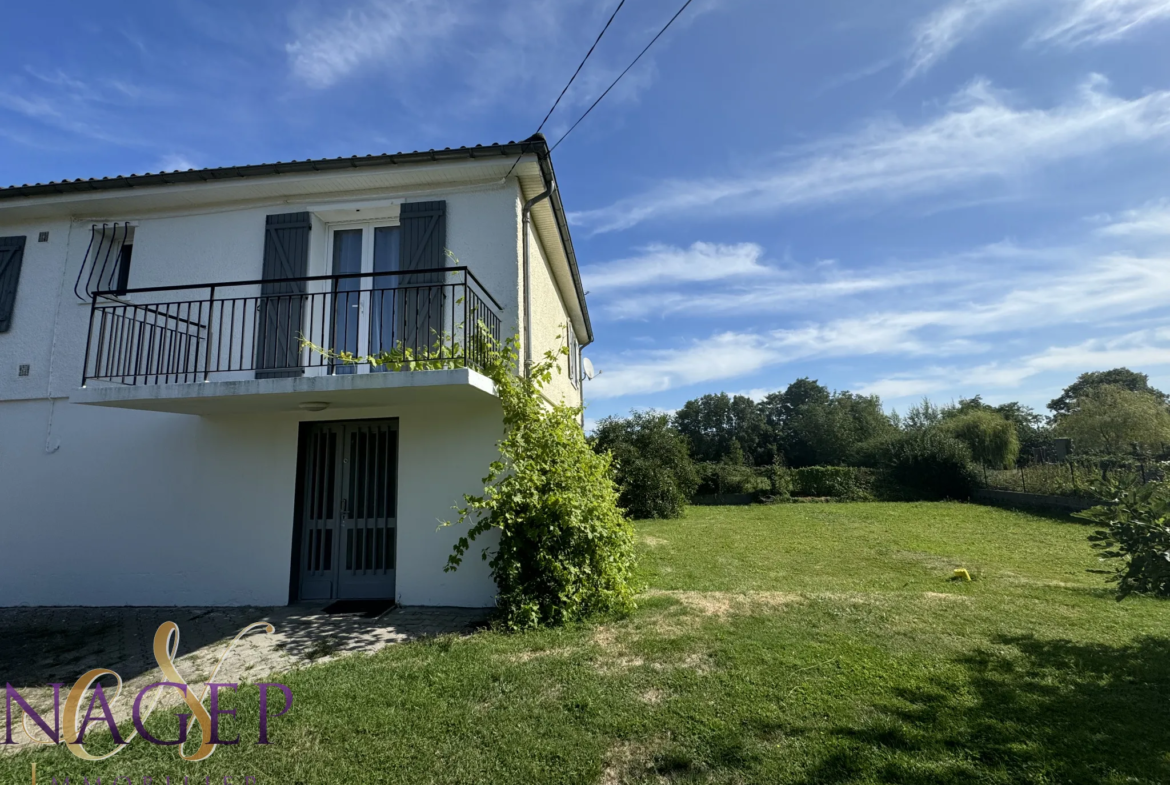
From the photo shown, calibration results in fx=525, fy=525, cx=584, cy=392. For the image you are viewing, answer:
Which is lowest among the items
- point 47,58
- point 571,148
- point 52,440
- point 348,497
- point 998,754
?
point 998,754

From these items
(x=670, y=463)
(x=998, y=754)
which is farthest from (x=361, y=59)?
(x=670, y=463)

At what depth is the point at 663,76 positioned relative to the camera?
6324mm

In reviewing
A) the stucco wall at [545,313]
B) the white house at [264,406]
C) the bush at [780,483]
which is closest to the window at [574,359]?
the stucco wall at [545,313]

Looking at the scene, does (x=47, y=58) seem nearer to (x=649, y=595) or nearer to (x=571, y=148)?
(x=571, y=148)

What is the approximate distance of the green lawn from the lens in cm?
313

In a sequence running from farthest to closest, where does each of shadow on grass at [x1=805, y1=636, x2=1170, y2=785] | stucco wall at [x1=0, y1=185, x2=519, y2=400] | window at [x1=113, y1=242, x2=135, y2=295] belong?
window at [x1=113, y1=242, x2=135, y2=295] < stucco wall at [x1=0, y1=185, x2=519, y2=400] < shadow on grass at [x1=805, y1=636, x2=1170, y2=785]

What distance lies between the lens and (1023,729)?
345cm

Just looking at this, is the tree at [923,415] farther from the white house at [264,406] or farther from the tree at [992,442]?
the white house at [264,406]

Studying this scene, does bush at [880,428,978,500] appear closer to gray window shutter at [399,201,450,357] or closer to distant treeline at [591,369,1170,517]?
distant treeline at [591,369,1170,517]

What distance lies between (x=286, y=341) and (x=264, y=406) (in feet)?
3.35

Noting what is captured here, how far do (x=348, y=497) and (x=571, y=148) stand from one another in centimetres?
578

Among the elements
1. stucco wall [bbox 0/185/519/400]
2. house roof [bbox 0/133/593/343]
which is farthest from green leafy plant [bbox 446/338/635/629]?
house roof [bbox 0/133/593/343]

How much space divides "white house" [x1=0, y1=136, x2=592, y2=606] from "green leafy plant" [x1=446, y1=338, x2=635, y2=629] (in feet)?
1.70

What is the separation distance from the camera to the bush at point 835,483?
20620 millimetres
